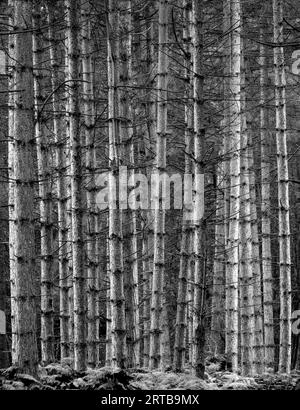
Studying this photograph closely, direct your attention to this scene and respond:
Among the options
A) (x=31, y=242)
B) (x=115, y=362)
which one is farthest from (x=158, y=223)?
(x=31, y=242)

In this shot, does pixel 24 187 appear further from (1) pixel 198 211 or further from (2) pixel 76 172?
(1) pixel 198 211

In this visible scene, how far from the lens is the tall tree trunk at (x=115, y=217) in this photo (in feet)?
30.7

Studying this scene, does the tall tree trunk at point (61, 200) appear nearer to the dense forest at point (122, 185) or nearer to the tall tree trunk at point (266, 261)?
the dense forest at point (122, 185)

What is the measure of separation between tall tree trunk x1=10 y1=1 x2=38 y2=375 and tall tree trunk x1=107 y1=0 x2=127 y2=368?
5.03 feet

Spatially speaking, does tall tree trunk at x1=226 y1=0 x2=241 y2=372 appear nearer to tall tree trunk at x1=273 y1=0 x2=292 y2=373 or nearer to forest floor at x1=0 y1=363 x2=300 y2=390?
tall tree trunk at x1=273 y1=0 x2=292 y2=373

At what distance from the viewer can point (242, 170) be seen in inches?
508

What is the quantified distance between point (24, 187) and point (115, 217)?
1754 mm

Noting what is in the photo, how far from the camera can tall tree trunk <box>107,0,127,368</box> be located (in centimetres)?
937

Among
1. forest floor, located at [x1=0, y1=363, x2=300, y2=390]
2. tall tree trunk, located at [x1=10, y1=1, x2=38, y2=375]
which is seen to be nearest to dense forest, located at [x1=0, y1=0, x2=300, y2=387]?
tall tree trunk, located at [x1=10, y1=1, x2=38, y2=375]

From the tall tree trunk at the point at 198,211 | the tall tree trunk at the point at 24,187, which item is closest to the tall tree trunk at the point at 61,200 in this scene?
the tall tree trunk at the point at 198,211

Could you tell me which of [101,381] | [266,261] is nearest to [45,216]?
[101,381]

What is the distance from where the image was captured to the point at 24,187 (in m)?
7.98

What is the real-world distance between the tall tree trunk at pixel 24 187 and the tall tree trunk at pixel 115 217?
60.4 inches

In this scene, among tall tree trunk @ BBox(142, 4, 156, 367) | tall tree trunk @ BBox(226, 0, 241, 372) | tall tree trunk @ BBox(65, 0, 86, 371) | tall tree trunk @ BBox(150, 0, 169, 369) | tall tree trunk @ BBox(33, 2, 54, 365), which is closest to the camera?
tall tree trunk @ BBox(65, 0, 86, 371)
